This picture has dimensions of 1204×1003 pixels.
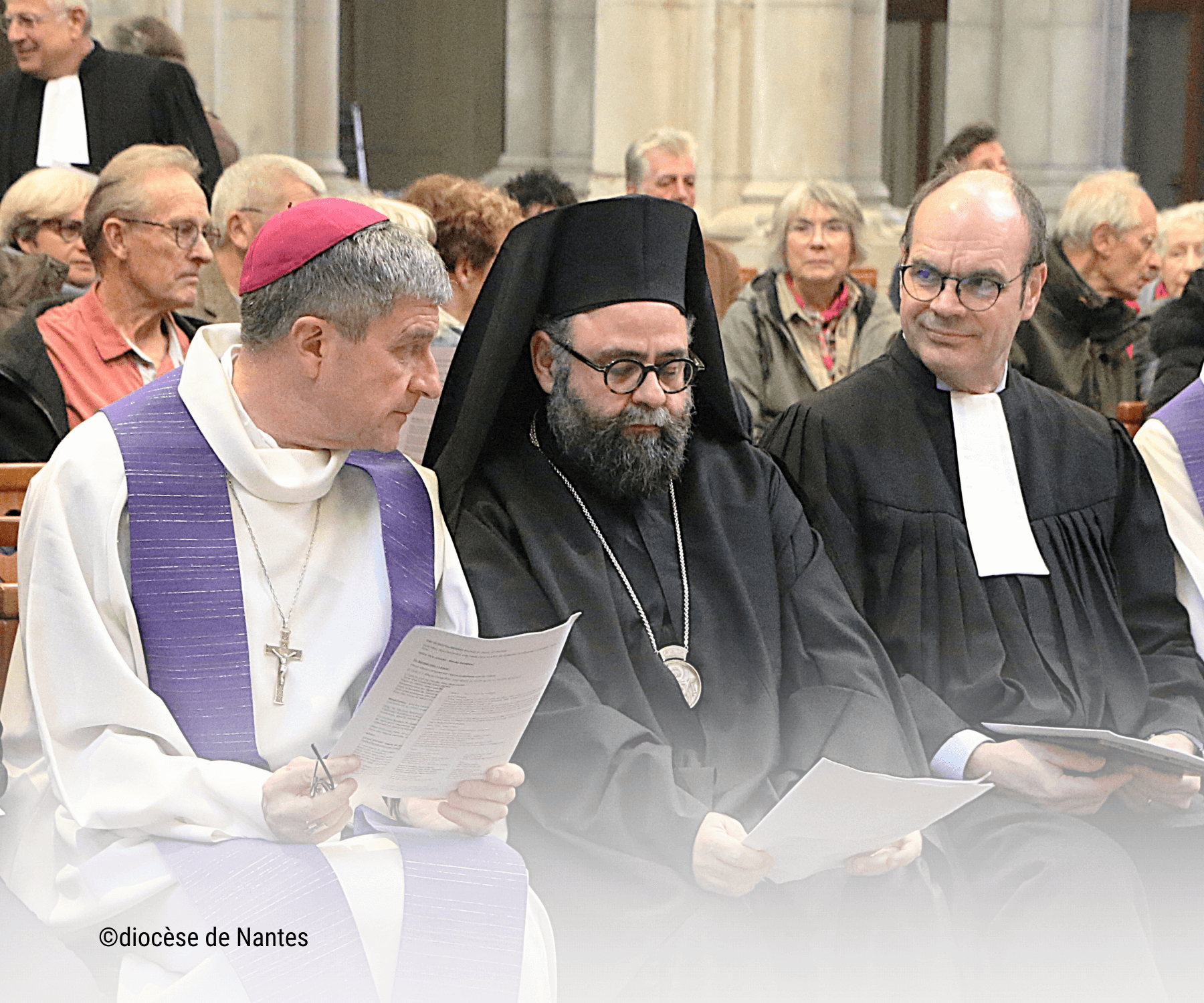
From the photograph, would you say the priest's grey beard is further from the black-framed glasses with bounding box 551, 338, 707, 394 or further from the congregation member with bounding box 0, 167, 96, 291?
the congregation member with bounding box 0, 167, 96, 291

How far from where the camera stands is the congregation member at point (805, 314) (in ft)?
22.4

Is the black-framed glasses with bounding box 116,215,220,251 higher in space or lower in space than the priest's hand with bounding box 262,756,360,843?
higher

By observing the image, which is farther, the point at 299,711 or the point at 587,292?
the point at 587,292

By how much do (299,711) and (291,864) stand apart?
0.99 ft

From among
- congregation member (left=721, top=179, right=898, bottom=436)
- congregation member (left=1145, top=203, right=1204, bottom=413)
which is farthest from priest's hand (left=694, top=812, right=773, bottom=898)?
congregation member (left=721, top=179, right=898, bottom=436)

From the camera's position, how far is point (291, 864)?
9.21ft

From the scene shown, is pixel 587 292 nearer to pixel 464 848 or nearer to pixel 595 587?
pixel 595 587

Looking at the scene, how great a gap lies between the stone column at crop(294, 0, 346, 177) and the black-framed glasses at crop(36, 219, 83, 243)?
812 centimetres

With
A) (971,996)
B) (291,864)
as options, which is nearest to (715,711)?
(971,996)

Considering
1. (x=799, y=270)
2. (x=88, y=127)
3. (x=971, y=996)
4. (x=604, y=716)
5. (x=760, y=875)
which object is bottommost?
(x=971, y=996)

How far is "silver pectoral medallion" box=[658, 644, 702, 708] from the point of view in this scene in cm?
354

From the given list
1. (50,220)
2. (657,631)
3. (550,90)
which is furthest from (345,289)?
(550,90)

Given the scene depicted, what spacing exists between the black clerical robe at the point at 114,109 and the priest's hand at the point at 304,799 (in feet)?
15.4

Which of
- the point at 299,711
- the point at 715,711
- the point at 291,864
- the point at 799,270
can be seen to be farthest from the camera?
the point at 799,270
